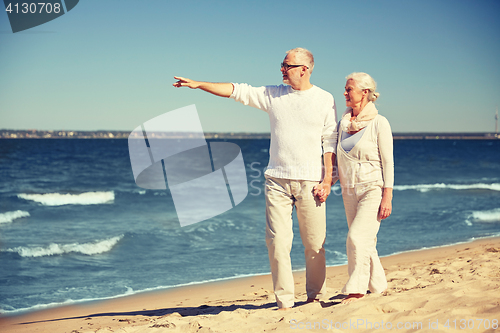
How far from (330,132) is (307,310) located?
137cm

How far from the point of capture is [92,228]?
433 inches

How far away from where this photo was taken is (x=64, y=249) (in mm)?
8352

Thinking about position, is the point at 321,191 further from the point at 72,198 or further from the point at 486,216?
the point at 72,198

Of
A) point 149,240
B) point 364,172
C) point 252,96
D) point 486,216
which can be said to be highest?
point 252,96

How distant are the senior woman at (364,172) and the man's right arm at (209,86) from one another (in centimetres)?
93

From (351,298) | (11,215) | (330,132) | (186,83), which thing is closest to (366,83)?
(330,132)

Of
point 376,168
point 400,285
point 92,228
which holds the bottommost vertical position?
point 92,228

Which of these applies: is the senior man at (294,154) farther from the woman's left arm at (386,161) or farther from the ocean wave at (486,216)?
the ocean wave at (486,216)

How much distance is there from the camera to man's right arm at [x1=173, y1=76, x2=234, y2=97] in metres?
3.11

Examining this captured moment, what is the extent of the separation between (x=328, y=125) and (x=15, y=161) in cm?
3807

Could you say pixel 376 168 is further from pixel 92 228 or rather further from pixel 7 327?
pixel 92 228

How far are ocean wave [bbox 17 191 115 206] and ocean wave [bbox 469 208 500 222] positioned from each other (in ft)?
44.0

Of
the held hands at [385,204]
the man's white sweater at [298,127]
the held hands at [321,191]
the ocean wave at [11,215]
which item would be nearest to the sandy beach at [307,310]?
the held hands at [385,204]

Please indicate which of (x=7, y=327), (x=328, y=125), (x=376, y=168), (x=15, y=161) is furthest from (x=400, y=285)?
(x=15, y=161)
